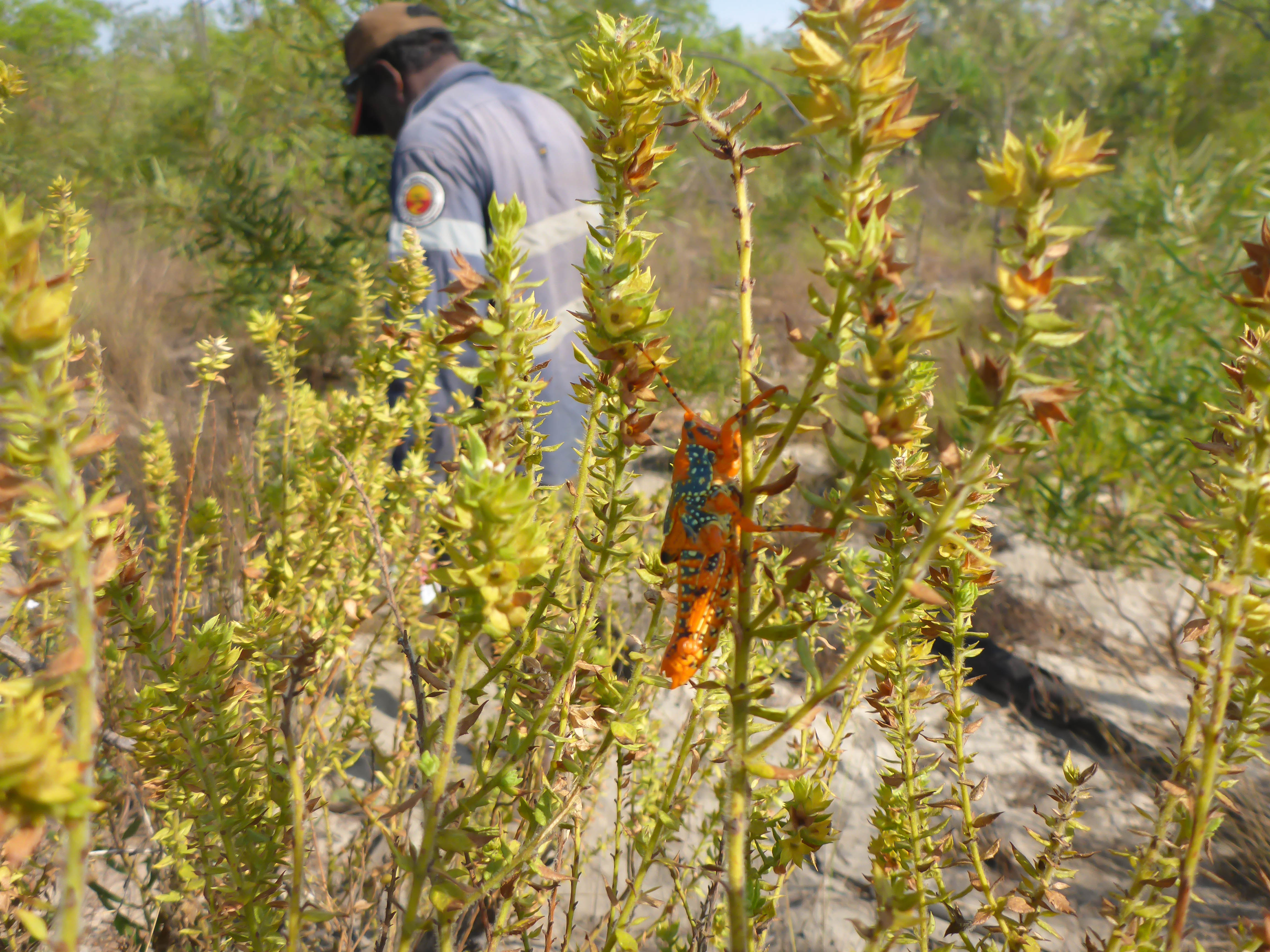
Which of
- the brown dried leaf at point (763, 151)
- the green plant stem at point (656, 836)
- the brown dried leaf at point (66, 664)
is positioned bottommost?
the green plant stem at point (656, 836)

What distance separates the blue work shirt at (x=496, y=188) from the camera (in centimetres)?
323

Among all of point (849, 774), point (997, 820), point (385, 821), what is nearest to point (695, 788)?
point (385, 821)

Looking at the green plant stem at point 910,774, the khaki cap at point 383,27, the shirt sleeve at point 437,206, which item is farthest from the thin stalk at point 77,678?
the khaki cap at point 383,27

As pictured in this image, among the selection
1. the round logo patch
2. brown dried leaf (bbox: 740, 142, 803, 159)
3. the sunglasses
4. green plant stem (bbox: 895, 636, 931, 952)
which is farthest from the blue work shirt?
brown dried leaf (bbox: 740, 142, 803, 159)

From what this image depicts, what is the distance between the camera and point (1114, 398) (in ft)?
14.3

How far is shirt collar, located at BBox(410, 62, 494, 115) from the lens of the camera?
12.2ft

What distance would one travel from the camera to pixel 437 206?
3.20 m

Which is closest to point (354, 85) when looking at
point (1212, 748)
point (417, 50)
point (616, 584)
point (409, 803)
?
point (417, 50)

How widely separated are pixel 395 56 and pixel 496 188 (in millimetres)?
1267

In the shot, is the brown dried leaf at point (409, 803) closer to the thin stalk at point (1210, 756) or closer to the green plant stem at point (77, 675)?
the green plant stem at point (77, 675)

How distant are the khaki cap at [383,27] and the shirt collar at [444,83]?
271 millimetres

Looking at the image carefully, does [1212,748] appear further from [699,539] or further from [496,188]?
[496,188]

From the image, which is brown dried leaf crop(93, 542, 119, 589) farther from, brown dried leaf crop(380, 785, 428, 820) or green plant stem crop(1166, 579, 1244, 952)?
green plant stem crop(1166, 579, 1244, 952)

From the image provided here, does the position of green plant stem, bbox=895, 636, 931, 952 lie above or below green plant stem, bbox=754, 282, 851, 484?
below
